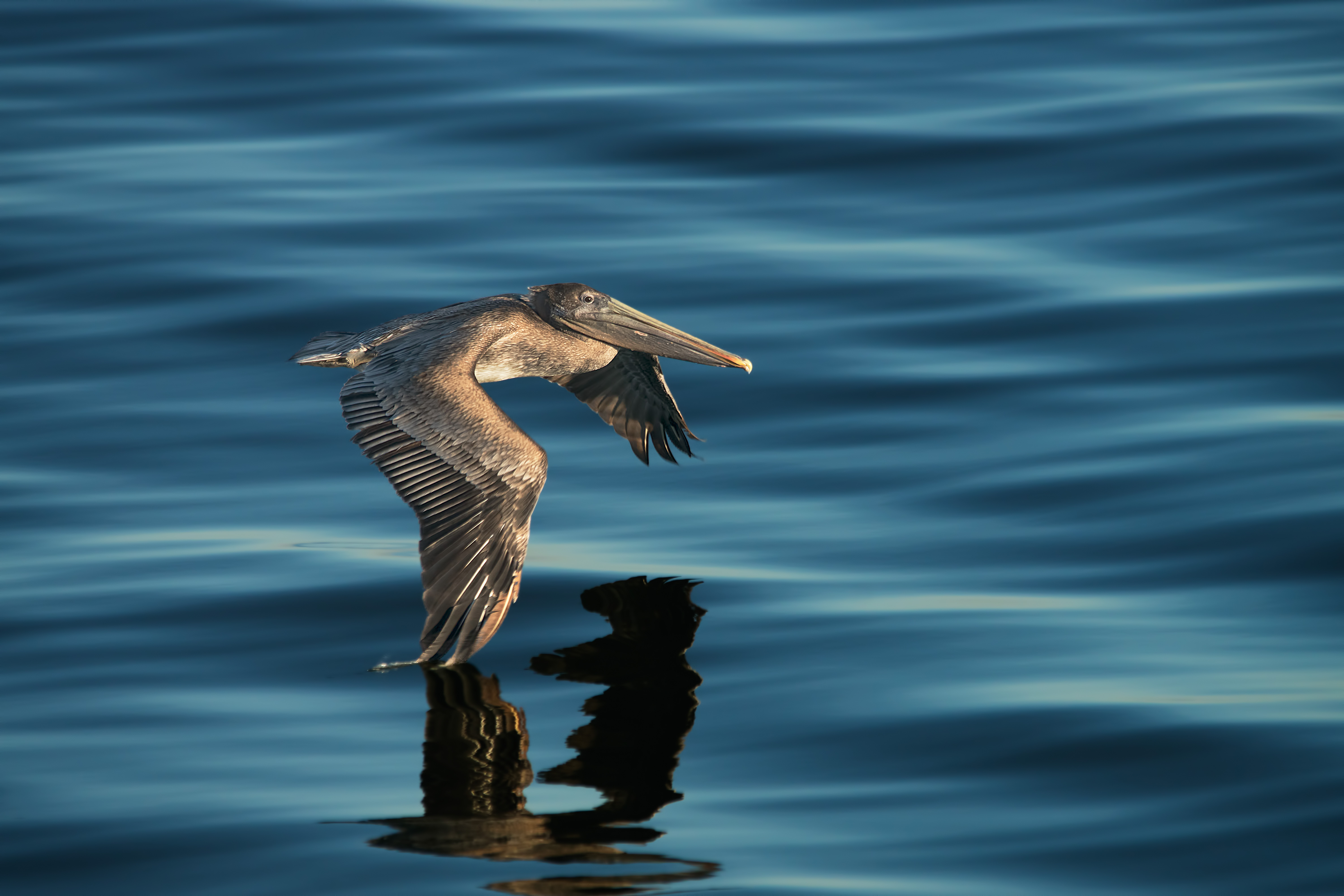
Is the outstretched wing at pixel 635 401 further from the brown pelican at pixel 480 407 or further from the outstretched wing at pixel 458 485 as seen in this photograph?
the outstretched wing at pixel 458 485

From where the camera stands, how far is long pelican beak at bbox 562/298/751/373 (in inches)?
319

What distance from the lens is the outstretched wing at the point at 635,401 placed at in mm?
8539

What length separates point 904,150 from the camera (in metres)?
14.9

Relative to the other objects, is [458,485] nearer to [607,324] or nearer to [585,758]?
[585,758]

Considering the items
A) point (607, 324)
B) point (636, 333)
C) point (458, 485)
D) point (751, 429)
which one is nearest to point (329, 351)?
point (607, 324)

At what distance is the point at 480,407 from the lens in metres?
6.89

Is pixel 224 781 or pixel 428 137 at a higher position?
pixel 428 137

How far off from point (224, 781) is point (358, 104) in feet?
38.3

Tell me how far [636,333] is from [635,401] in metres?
0.56

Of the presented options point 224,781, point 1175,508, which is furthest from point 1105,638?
point 224,781

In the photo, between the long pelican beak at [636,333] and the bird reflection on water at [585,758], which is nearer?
the bird reflection on water at [585,758]

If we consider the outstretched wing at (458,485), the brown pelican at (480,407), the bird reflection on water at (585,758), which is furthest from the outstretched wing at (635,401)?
the outstretched wing at (458,485)

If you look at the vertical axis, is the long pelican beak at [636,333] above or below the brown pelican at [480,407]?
above

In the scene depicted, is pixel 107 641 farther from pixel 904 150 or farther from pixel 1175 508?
pixel 904 150
